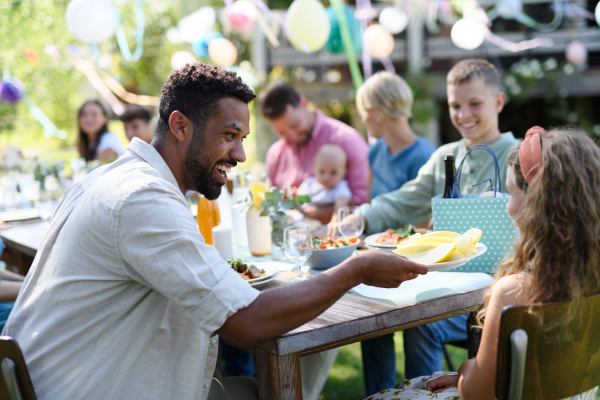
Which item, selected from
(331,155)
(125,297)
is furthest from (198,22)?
(125,297)

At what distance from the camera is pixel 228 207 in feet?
9.89

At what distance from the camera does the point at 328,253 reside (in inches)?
80.9

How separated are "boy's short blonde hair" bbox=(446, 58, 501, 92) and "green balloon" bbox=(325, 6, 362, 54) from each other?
14.7 feet

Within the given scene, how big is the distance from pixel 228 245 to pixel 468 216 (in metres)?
0.99

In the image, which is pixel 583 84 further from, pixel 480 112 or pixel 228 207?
pixel 228 207

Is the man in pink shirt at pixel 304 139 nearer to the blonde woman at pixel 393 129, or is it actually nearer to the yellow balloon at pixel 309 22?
the blonde woman at pixel 393 129

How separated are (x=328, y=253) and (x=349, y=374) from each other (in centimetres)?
172

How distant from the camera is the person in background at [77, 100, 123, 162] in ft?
18.6

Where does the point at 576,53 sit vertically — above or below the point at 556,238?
above

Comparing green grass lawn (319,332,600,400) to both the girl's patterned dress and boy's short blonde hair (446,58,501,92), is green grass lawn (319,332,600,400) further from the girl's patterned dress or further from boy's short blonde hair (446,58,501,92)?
boy's short blonde hair (446,58,501,92)

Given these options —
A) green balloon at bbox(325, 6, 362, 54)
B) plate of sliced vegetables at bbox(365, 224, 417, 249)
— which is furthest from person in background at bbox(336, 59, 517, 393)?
green balloon at bbox(325, 6, 362, 54)

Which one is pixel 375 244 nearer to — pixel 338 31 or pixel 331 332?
pixel 331 332

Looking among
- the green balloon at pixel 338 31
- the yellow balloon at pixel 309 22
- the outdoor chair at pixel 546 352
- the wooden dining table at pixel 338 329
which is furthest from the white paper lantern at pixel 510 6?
the outdoor chair at pixel 546 352

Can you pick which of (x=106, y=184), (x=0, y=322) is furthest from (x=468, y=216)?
(x=0, y=322)
